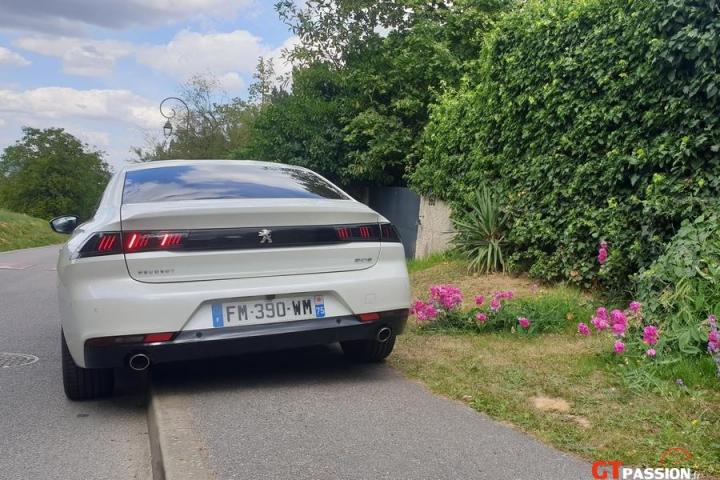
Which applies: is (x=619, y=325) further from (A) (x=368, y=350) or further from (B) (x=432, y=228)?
(B) (x=432, y=228)

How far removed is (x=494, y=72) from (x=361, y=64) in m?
6.74

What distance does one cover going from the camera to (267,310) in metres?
4.27

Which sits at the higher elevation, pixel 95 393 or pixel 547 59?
pixel 547 59

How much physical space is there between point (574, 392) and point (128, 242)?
2.75 m

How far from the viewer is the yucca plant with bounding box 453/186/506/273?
323 inches

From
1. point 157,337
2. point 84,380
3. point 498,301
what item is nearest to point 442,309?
point 498,301

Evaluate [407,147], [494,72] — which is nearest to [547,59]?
[494,72]

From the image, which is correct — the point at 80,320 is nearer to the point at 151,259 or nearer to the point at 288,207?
the point at 151,259

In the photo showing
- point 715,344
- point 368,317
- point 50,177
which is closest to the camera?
point 715,344

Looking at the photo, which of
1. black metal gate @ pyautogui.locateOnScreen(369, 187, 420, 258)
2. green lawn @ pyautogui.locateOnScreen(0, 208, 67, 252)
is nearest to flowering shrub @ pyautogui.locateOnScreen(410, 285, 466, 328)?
black metal gate @ pyautogui.locateOnScreen(369, 187, 420, 258)

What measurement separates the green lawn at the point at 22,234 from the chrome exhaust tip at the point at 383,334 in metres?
31.9

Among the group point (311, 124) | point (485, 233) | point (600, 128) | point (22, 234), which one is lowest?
point (22, 234)

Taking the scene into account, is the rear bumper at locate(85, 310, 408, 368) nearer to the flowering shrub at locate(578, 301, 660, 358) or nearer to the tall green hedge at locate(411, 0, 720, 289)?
the flowering shrub at locate(578, 301, 660, 358)

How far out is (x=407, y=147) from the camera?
1396 centimetres
